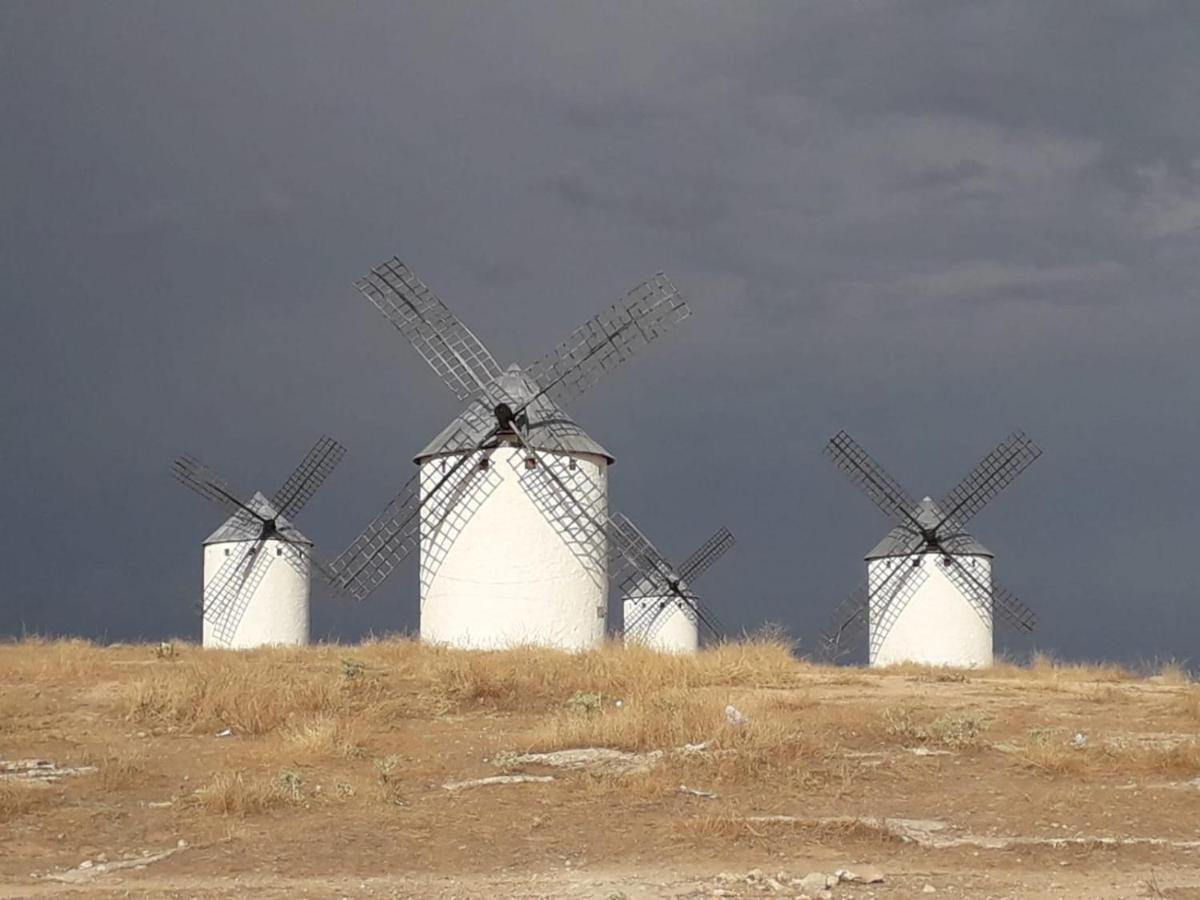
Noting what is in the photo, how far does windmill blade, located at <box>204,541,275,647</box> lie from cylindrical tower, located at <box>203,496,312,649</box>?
0.08 feet

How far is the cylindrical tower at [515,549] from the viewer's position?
2630cm

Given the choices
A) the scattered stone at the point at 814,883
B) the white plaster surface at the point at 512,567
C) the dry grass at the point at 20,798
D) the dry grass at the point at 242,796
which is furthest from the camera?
the white plaster surface at the point at 512,567

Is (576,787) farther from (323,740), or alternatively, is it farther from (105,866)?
(105,866)

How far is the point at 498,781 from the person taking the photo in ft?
45.8

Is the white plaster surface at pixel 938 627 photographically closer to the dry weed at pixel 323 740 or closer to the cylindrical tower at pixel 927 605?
the cylindrical tower at pixel 927 605

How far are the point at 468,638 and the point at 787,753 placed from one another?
12.8 meters

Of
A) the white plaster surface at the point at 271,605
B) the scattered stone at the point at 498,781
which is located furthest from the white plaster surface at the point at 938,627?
the scattered stone at the point at 498,781

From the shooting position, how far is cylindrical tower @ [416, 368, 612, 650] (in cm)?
2630

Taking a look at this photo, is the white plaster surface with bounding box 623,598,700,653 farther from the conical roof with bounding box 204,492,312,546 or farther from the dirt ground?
the dirt ground

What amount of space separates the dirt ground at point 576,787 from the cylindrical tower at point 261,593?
16.7 metres

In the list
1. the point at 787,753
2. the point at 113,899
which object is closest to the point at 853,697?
the point at 787,753

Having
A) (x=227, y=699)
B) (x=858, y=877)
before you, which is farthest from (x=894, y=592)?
(x=858, y=877)

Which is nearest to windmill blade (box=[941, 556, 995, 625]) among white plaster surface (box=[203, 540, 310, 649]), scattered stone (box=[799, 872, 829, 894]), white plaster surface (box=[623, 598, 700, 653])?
white plaster surface (box=[623, 598, 700, 653])

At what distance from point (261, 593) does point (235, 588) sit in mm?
796
